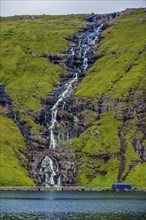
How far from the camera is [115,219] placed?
360 ft

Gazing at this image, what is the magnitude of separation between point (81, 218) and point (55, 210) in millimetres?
22386

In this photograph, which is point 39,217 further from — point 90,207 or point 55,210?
point 90,207

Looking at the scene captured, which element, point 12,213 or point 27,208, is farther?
point 27,208

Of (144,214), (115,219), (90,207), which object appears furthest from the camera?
(90,207)

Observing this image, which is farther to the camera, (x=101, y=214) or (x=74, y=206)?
(x=74, y=206)

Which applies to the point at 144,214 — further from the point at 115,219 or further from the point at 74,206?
the point at 74,206

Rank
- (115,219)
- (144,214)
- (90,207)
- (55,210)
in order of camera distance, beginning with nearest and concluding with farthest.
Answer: (115,219) < (144,214) < (55,210) < (90,207)

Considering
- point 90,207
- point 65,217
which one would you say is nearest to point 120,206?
point 90,207

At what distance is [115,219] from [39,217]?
16.3m

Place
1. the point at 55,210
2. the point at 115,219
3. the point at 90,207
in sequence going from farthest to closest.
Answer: the point at 90,207
the point at 55,210
the point at 115,219

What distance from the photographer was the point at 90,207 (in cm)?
14325

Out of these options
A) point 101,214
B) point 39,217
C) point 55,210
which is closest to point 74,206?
point 55,210

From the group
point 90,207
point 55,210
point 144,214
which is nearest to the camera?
point 144,214

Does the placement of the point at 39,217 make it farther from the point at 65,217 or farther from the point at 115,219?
the point at 115,219
